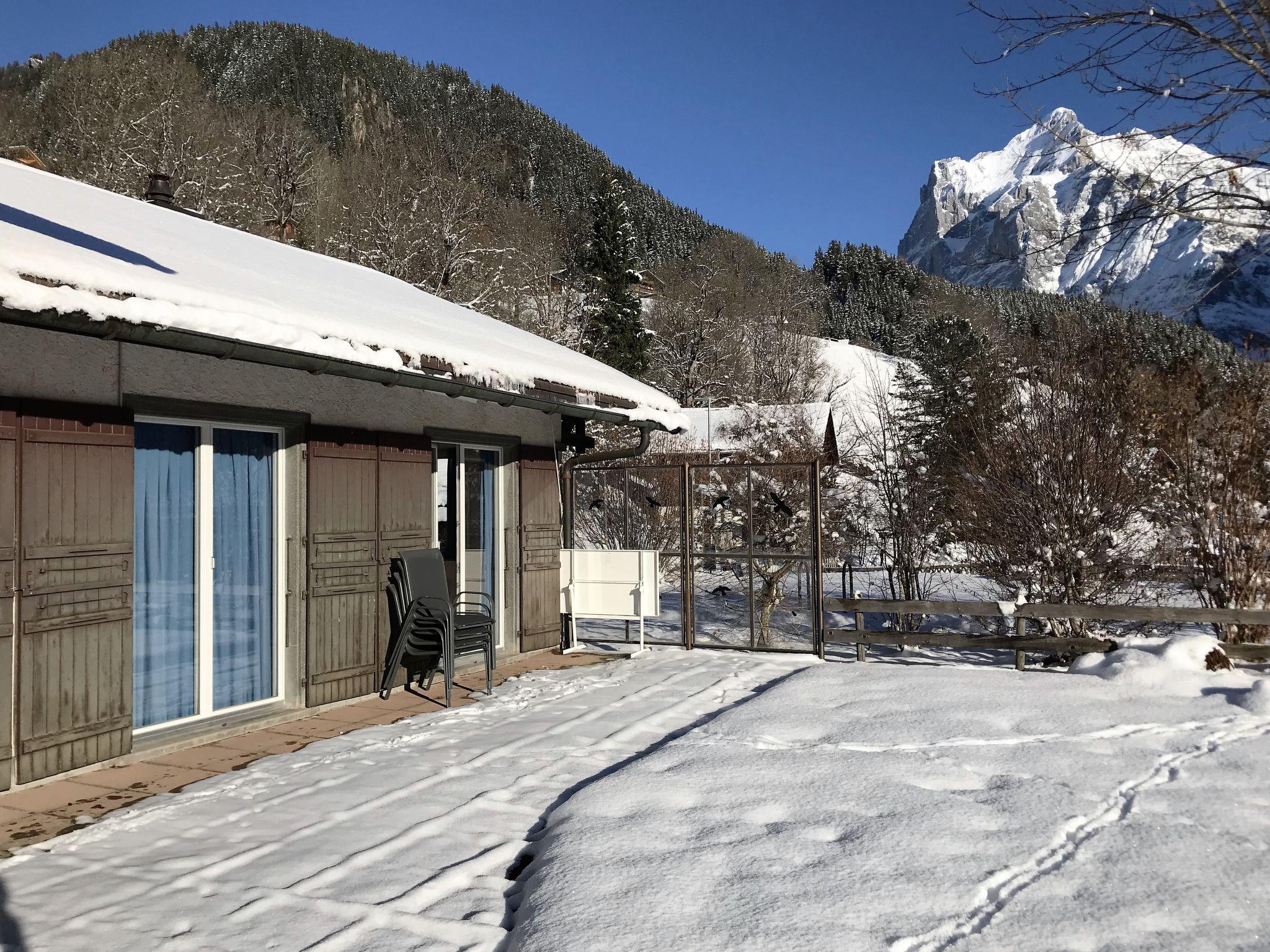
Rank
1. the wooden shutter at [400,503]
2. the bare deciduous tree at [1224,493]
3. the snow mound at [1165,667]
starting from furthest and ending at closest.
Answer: the bare deciduous tree at [1224,493] < the snow mound at [1165,667] < the wooden shutter at [400,503]

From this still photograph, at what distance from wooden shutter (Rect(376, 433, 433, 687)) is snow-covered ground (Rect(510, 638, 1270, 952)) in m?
2.62

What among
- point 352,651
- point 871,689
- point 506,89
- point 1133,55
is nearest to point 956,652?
point 871,689

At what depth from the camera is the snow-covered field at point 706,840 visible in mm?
3107

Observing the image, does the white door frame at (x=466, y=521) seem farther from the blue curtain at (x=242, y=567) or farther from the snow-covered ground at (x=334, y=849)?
the snow-covered ground at (x=334, y=849)

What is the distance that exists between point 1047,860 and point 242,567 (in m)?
4.84

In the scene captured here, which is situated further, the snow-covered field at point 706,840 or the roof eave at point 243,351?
the roof eave at point 243,351

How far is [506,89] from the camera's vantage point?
198ft

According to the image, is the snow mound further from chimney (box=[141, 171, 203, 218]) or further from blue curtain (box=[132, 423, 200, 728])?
chimney (box=[141, 171, 203, 218])

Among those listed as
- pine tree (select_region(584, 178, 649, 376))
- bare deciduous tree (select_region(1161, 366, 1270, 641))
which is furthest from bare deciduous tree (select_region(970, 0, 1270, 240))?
pine tree (select_region(584, 178, 649, 376))

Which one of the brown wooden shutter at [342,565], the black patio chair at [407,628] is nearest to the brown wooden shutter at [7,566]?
the brown wooden shutter at [342,565]

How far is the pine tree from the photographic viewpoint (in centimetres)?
3631

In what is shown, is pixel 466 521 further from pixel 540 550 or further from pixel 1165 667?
pixel 1165 667

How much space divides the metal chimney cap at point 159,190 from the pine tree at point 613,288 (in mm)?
25134

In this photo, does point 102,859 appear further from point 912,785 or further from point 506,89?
point 506,89
